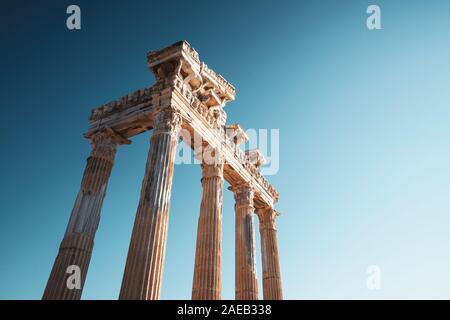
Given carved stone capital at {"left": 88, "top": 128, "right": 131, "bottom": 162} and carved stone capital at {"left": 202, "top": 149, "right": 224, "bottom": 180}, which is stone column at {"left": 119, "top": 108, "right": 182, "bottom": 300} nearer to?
carved stone capital at {"left": 202, "top": 149, "right": 224, "bottom": 180}

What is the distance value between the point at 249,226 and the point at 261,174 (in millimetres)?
6716

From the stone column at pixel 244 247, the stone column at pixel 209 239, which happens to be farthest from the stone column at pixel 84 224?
the stone column at pixel 244 247

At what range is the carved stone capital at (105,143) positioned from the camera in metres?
23.9

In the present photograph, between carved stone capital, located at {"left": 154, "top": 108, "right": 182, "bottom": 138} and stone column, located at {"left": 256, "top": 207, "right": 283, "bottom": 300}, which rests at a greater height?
carved stone capital, located at {"left": 154, "top": 108, "right": 182, "bottom": 138}

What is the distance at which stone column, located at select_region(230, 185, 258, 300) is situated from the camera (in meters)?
24.8

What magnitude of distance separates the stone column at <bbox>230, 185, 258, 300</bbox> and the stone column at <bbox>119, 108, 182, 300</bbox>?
10.0 meters

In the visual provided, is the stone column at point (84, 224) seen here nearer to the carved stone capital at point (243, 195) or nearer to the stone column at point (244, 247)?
the carved stone capital at point (243, 195)

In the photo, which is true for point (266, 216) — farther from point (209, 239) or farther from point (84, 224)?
point (84, 224)

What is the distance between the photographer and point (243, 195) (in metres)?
29.2

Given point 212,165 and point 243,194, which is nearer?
point 212,165

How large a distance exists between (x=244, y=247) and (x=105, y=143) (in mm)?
12592

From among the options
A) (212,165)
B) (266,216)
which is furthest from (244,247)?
(266,216)

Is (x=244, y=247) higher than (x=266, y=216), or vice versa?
(x=266, y=216)

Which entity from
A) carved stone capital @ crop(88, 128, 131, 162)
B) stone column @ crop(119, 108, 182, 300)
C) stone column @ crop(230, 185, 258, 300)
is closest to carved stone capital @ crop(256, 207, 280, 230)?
stone column @ crop(230, 185, 258, 300)
